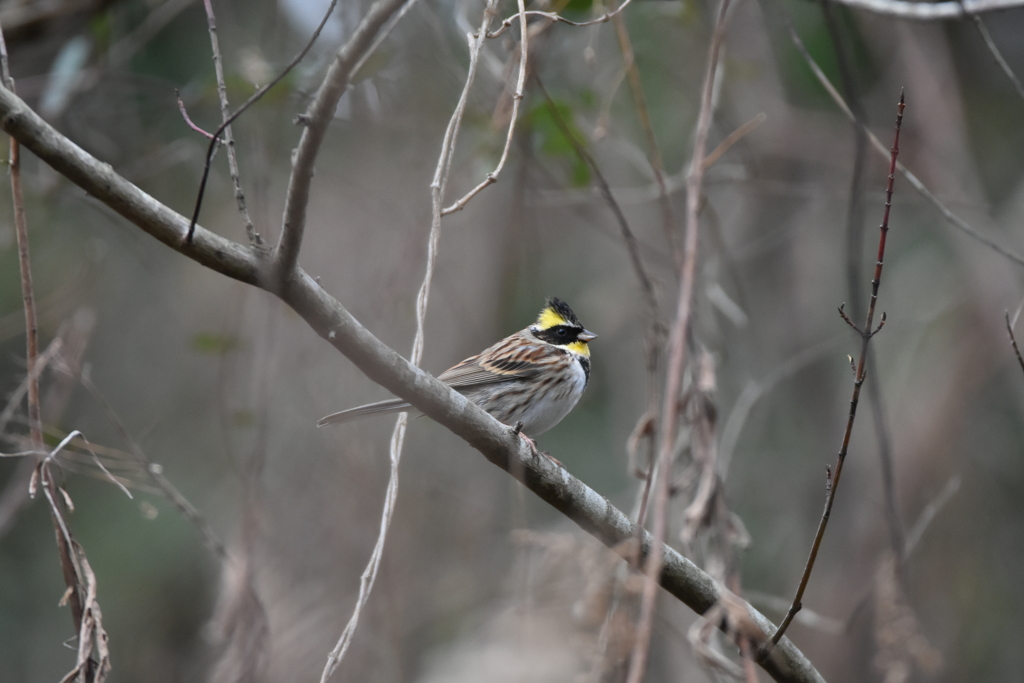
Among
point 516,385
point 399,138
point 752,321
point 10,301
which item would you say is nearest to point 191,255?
point 516,385

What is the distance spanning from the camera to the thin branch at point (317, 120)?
5.55 ft

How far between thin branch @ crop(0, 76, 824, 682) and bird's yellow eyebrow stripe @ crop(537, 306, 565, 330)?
90.4 inches

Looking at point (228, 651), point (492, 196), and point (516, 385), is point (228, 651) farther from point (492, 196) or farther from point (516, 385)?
point (492, 196)

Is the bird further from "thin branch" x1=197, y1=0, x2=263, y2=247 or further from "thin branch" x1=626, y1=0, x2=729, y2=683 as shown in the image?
"thin branch" x1=626, y1=0, x2=729, y2=683

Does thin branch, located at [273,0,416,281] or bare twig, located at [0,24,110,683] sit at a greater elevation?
thin branch, located at [273,0,416,281]

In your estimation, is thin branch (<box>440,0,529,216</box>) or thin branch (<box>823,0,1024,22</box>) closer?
thin branch (<box>440,0,529,216</box>)

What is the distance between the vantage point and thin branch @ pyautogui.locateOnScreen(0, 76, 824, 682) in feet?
6.54

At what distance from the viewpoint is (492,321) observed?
6.27m

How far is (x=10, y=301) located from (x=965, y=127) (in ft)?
27.4

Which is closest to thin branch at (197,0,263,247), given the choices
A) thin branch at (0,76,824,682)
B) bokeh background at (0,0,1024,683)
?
thin branch at (0,76,824,682)

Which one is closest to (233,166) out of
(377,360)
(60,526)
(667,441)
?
(377,360)

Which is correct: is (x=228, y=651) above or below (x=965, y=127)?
below

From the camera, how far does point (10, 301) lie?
6.88 metres

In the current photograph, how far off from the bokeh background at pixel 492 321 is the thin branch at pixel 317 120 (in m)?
2.62
